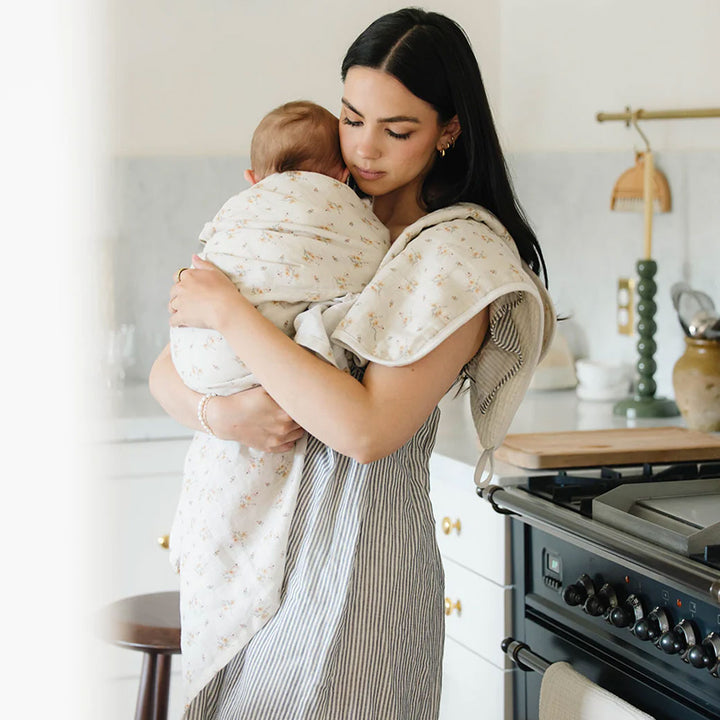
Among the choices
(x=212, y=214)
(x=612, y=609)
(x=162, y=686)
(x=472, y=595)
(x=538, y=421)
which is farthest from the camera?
(x=212, y=214)

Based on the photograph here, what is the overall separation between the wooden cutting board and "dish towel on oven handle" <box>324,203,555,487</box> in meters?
0.60

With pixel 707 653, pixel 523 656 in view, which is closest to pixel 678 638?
pixel 707 653

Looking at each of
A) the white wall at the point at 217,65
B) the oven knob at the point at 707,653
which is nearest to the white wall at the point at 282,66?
the white wall at the point at 217,65

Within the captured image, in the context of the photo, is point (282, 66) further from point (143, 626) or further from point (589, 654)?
point (589, 654)

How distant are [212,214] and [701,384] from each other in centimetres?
151

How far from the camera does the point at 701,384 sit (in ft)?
7.16

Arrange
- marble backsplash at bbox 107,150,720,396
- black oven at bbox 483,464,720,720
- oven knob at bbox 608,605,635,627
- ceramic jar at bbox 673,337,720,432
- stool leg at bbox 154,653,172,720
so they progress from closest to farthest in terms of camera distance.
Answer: black oven at bbox 483,464,720,720 → oven knob at bbox 608,605,635,627 → stool leg at bbox 154,653,172,720 → ceramic jar at bbox 673,337,720,432 → marble backsplash at bbox 107,150,720,396

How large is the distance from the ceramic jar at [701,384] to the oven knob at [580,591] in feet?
2.55

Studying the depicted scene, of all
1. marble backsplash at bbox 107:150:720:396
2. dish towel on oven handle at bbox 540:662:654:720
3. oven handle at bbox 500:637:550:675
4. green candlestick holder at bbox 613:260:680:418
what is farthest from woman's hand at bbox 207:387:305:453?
marble backsplash at bbox 107:150:720:396

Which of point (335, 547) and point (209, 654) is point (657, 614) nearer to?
point (335, 547)

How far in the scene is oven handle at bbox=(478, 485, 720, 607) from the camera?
4.10 feet

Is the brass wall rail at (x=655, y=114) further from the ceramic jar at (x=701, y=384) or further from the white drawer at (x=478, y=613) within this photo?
the white drawer at (x=478, y=613)

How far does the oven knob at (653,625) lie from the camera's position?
1384 mm

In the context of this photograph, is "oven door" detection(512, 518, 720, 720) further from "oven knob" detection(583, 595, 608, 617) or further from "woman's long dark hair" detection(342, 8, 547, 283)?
"woman's long dark hair" detection(342, 8, 547, 283)
